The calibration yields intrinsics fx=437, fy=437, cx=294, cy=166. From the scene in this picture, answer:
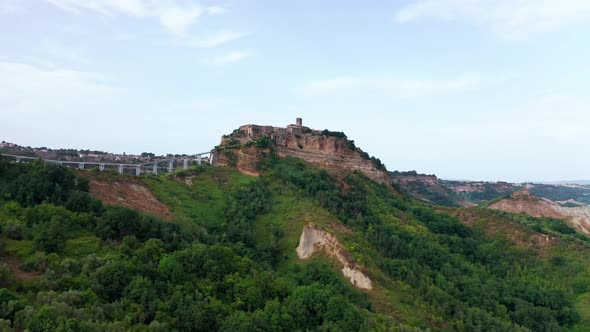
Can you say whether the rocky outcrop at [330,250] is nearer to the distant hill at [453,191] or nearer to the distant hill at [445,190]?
the distant hill at [453,191]

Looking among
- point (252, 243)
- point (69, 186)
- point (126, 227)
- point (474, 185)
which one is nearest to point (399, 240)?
point (252, 243)

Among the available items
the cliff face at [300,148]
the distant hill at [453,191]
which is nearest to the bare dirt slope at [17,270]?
the cliff face at [300,148]

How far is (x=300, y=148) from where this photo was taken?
165 ft

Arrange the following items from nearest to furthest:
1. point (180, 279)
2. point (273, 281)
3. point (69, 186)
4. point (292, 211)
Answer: point (180, 279), point (273, 281), point (69, 186), point (292, 211)

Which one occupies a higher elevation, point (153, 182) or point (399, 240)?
point (153, 182)

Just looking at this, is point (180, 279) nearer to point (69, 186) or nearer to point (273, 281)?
point (273, 281)

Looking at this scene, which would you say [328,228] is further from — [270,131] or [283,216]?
[270,131]

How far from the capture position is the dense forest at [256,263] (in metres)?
17.5

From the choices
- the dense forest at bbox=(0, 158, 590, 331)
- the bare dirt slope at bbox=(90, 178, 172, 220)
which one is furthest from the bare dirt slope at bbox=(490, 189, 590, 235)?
the bare dirt slope at bbox=(90, 178, 172, 220)

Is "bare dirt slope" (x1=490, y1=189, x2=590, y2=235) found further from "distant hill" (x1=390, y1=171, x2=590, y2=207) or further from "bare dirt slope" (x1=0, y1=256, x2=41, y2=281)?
"bare dirt slope" (x1=0, y1=256, x2=41, y2=281)

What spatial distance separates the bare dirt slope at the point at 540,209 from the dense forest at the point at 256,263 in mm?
24120

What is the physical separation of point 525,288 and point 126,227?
28.7m

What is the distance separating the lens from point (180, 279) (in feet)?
66.1

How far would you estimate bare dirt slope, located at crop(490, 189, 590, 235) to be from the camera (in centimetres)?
6328
